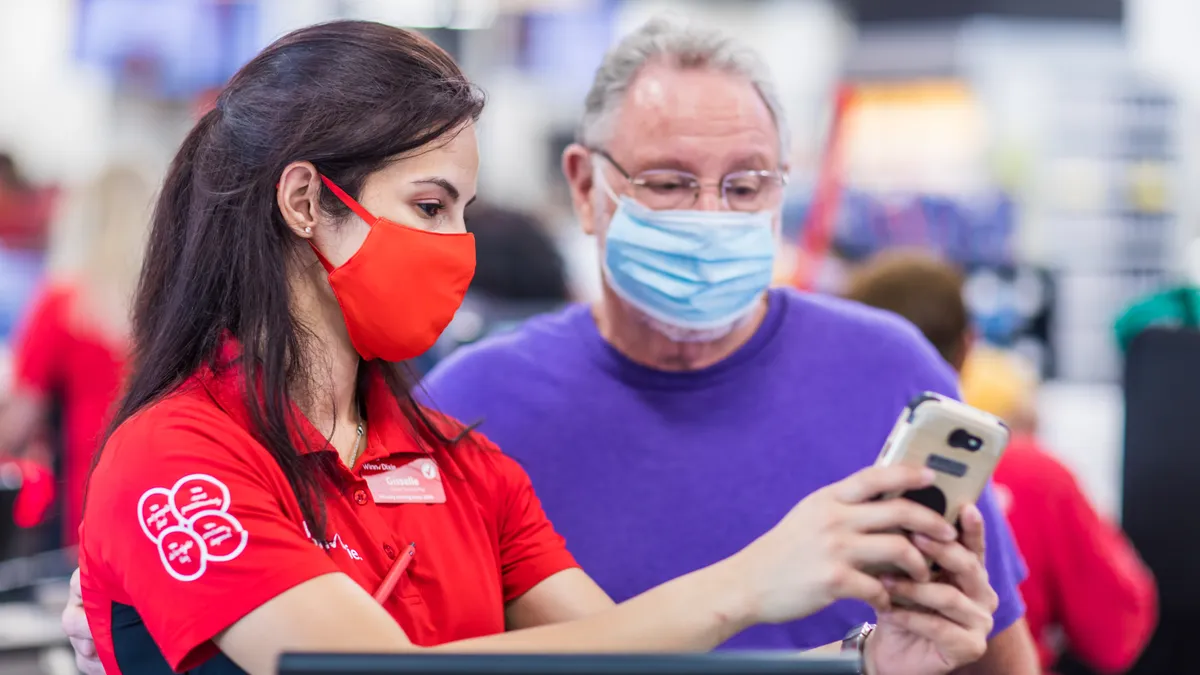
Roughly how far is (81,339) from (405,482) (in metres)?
3.01

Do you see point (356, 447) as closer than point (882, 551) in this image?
No

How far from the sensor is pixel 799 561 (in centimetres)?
133

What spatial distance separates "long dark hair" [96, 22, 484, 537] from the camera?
4.98 feet

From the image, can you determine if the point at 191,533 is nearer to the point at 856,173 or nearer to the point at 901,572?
the point at 901,572

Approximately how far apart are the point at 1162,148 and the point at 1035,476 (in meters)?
10.5

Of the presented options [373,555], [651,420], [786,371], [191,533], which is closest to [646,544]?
[651,420]

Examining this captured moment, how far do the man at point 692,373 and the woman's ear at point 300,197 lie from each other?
64 centimetres

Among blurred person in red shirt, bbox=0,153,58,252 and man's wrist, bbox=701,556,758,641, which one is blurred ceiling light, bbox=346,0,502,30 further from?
man's wrist, bbox=701,556,758,641

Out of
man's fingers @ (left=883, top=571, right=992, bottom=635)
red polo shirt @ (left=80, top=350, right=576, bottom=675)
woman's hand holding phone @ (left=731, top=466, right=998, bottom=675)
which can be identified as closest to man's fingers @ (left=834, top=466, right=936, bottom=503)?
woman's hand holding phone @ (left=731, top=466, right=998, bottom=675)

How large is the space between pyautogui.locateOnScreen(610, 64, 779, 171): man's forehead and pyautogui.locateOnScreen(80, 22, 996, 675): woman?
20.3 inches

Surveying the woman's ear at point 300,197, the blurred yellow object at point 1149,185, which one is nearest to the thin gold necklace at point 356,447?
the woman's ear at point 300,197

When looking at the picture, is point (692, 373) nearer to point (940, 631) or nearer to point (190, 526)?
point (940, 631)

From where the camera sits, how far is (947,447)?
135 cm

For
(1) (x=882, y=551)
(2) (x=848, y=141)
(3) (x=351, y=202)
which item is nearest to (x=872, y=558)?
(1) (x=882, y=551)
